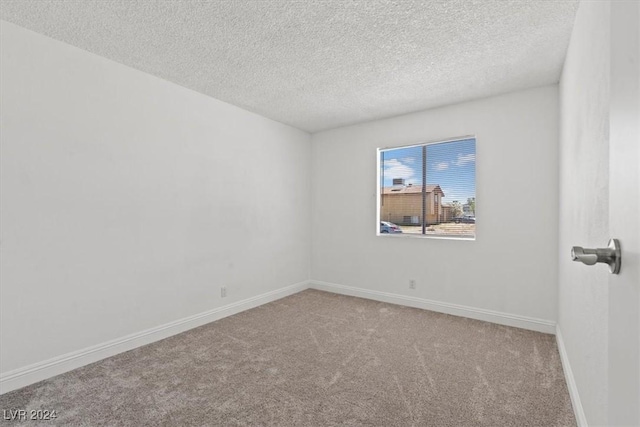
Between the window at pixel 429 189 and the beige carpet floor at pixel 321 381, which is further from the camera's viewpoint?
the window at pixel 429 189

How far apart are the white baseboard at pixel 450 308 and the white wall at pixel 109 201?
1297 mm

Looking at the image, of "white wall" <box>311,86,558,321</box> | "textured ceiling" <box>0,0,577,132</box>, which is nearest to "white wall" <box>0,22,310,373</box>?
"textured ceiling" <box>0,0,577,132</box>

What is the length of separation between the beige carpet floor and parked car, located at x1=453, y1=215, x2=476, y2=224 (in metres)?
1.16

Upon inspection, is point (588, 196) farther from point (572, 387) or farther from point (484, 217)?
point (484, 217)

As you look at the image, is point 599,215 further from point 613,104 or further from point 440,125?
point 440,125

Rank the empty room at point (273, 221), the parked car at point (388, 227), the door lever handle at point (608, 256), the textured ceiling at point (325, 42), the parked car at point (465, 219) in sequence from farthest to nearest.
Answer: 1. the parked car at point (388, 227)
2. the parked car at point (465, 219)
3. the textured ceiling at point (325, 42)
4. the empty room at point (273, 221)
5. the door lever handle at point (608, 256)

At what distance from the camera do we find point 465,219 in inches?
143

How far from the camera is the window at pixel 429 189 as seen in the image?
11.9 feet

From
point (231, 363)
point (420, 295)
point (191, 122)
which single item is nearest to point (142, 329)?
point (231, 363)

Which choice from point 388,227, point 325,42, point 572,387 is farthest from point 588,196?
point 388,227

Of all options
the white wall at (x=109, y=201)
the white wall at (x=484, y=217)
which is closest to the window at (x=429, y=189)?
the white wall at (x=484, y=217)

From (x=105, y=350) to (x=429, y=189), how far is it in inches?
149

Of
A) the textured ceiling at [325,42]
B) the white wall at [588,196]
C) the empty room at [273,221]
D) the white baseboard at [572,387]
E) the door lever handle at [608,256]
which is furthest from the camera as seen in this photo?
the textured ceiling at [325,42]

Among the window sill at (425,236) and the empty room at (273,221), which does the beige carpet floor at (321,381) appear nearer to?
the empty room at (273,221)
